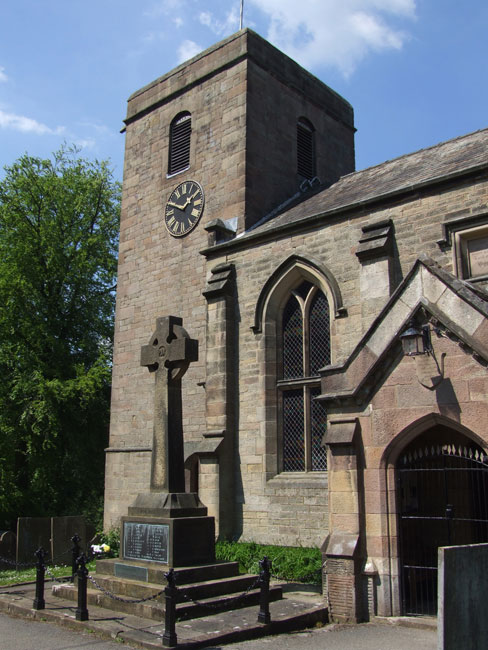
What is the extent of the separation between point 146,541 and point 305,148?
1536 centimetres

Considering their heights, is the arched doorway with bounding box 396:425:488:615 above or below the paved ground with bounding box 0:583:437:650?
above

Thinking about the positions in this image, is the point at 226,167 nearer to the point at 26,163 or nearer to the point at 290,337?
the point at 290,337

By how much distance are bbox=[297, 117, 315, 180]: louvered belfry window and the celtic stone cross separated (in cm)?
1159

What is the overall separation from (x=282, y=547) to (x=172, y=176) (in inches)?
487

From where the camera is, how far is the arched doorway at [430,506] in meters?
9.79

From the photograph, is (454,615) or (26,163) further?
(26,163)

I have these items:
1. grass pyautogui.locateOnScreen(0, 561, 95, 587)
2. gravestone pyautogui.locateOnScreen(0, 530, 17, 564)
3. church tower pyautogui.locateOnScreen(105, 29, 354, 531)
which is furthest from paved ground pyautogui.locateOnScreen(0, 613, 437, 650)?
church tower pyautogui.locateOnScreen(105, 29, 354, 531)

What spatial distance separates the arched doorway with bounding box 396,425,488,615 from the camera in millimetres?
9789

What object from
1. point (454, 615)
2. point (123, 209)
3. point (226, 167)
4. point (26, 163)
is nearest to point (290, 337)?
point (226, 167)

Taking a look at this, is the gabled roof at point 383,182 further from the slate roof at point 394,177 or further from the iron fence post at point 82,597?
the iron fence post at point 82,597

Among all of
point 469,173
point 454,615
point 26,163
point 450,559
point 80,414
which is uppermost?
point 26,163

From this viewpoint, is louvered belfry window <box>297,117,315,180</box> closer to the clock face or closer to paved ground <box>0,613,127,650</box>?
the clock face

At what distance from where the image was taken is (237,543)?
46.2ft

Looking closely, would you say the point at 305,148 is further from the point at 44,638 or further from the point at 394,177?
the point at 44,638
